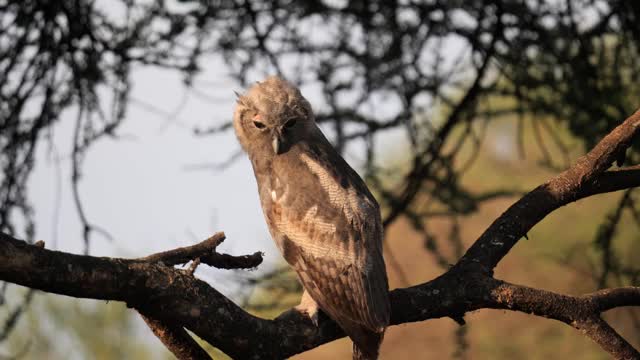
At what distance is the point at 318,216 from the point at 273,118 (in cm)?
55

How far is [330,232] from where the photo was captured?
3309 mm

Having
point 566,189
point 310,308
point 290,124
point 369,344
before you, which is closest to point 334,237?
point 310,308

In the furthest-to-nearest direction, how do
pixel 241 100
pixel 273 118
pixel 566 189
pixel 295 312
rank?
1. pixel 241 100
2. pixel 273 118
3. pixel 566 189
4. pixel 295 312

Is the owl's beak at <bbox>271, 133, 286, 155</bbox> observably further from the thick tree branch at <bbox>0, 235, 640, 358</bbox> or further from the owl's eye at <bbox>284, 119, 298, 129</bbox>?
the thick tree branch at <bbox>0, 235, 640, 358</bbox>

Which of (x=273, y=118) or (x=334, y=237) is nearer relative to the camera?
(x=334, y=237)

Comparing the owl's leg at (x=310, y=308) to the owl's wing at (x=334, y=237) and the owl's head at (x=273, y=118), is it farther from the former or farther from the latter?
the owl's head at (x=273, y=118)

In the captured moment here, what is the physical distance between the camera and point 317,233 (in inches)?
131

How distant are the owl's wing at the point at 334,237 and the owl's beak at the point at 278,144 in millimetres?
96

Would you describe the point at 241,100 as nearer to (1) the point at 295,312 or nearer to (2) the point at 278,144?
(2) the point at 278,144

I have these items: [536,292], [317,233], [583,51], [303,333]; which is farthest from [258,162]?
[583,51]

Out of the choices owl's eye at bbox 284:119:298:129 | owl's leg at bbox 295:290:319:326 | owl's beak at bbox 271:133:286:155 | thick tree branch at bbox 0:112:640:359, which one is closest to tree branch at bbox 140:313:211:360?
thick tree branch at bbox 0:112:640:359

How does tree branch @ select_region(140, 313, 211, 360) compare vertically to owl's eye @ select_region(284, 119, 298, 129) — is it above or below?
below

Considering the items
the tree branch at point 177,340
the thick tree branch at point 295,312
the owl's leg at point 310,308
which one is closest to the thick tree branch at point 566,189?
the thick tree branch at point 295,312

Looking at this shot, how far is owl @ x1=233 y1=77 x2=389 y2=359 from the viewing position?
10.2 feet
